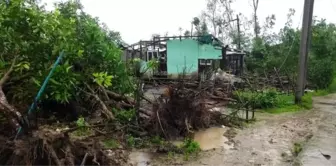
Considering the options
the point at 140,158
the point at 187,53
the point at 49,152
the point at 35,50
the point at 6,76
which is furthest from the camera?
the point at 187,53

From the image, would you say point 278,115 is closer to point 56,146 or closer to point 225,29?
point 56,146

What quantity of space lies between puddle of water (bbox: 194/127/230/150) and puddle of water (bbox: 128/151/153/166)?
1.41m

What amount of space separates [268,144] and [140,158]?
322cm

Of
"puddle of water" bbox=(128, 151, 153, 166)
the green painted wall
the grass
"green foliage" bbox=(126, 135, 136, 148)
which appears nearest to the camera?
"puddle of water" bbox=(128, 151, 153, 166)

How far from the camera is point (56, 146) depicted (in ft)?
14.2

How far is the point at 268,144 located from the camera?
8.05 metres

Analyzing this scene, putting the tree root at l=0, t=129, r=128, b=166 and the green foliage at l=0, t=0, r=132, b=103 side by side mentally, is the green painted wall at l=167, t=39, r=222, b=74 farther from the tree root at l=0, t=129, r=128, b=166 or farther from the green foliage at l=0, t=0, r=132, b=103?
the tree root at l=0, t=129, r=128, b=166

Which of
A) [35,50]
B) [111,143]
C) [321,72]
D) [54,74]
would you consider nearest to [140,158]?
[111,143]

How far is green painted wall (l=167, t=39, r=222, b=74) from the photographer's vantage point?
794 inches

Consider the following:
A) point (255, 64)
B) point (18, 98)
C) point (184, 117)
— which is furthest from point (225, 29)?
point (18, 98)

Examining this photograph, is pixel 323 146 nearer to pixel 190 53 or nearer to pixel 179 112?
pixel 179 112

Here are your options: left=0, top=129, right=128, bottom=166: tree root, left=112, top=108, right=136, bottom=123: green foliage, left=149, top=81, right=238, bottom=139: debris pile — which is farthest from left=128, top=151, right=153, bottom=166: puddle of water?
left=0, top=129, right=128, bottom=166: tree root

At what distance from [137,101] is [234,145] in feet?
8.13


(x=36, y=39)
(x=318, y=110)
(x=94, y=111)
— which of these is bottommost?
(x=318, y=110)
